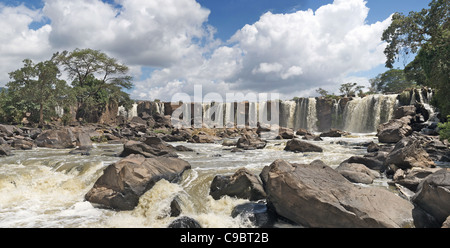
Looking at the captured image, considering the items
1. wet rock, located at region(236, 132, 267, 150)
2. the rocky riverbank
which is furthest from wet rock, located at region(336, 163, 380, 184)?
wet rock, located at region(236, 132, 267, 150)

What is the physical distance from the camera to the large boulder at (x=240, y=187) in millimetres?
7695

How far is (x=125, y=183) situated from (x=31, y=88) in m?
30.8

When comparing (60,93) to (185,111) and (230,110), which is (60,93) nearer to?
(185,111)

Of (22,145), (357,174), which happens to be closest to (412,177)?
(357,174)

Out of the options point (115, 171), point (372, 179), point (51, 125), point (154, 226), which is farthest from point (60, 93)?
point (372, 179)

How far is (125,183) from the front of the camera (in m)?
7.56

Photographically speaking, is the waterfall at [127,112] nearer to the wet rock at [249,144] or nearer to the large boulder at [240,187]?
the wet rock at [249,144]

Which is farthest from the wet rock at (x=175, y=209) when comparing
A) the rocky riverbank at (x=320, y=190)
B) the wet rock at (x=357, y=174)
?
the wet rock at (x=357, y=174)

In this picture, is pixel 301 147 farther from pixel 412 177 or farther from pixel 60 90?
pixel 60 90

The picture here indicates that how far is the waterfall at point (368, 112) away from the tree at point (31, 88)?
40.6 metres

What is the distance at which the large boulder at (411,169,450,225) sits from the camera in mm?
5207

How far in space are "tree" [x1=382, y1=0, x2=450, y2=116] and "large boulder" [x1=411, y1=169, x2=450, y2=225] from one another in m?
15.4
